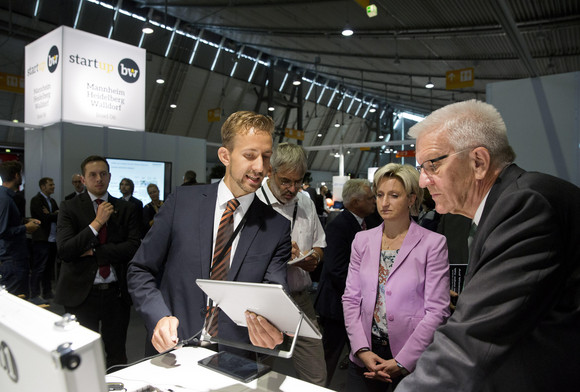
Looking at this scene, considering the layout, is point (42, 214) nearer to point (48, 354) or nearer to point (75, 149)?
point (75, 149)

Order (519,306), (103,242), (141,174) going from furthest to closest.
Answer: (141,174) → (103,242) → (519,306)

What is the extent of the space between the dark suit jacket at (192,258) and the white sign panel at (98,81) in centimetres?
446

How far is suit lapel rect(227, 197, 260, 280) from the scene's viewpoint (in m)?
1.53

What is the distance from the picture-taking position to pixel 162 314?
1396mm

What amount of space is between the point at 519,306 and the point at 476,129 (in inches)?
20.9

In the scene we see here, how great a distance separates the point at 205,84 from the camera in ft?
50.4

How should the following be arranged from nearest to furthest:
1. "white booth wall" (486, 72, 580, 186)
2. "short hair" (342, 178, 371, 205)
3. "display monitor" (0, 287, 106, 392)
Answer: "display monitor" (0, 287, 106, 392) < "short hair" (342, 178, 371, 205) < "white booth wall" (486, 72, 580, 186)

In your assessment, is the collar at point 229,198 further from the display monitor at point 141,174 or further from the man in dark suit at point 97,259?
the display monitor at point 141,174

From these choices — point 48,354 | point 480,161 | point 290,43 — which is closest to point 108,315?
point 48,354

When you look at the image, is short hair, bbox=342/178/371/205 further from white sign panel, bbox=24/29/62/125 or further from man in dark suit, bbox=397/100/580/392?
white sign panel, bbox=24/29/62/125

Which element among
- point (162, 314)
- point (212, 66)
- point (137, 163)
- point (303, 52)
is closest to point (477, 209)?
point (162, 314)

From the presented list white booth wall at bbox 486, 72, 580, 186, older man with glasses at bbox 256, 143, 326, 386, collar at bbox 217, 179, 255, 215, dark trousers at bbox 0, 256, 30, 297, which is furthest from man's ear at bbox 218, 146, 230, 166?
white booth wall at bbox 486, 72, 580, 186

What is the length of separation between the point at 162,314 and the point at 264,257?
1.45 ft

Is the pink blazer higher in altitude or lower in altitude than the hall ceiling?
lower
